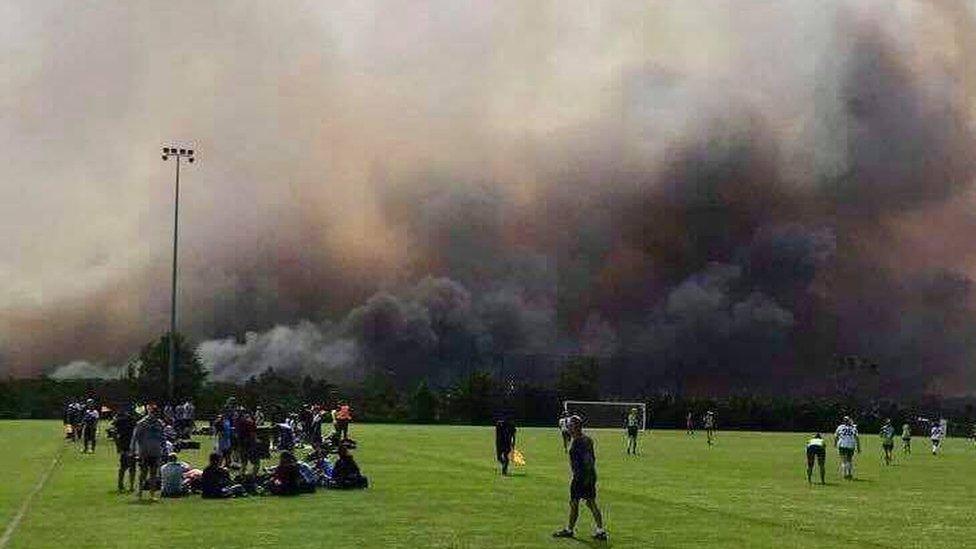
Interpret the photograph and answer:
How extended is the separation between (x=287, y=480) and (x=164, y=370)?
434ft

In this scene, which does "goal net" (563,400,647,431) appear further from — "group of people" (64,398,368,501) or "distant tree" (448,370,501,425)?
"group of people" (64,398,368,501)

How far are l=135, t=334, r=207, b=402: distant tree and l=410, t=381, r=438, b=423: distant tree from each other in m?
29.0

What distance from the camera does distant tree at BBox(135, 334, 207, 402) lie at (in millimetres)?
154250

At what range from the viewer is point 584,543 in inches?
853

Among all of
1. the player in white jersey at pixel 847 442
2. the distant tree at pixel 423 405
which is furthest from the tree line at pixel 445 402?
the player in white jersey at pixel 847 442

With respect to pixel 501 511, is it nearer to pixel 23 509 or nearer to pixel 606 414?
pixel 23 509

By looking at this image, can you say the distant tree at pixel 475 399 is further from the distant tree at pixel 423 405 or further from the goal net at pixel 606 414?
the goal net at pixel 606 414

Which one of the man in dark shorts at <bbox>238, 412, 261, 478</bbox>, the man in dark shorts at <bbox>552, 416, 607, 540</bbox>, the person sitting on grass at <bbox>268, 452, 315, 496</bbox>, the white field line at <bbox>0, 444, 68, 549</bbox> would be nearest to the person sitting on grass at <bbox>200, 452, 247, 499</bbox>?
the person sitting on grass at <bbox>268, 452, 315, 496</bbox>

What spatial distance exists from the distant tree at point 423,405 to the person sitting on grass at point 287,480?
103 metres

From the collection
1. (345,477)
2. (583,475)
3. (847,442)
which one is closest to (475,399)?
(847,442)

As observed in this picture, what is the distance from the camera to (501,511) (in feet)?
88.9

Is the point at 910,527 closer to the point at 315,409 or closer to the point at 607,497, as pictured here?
the point at 607,497

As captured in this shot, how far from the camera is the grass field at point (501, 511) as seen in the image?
22.2 m

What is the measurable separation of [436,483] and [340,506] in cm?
783
